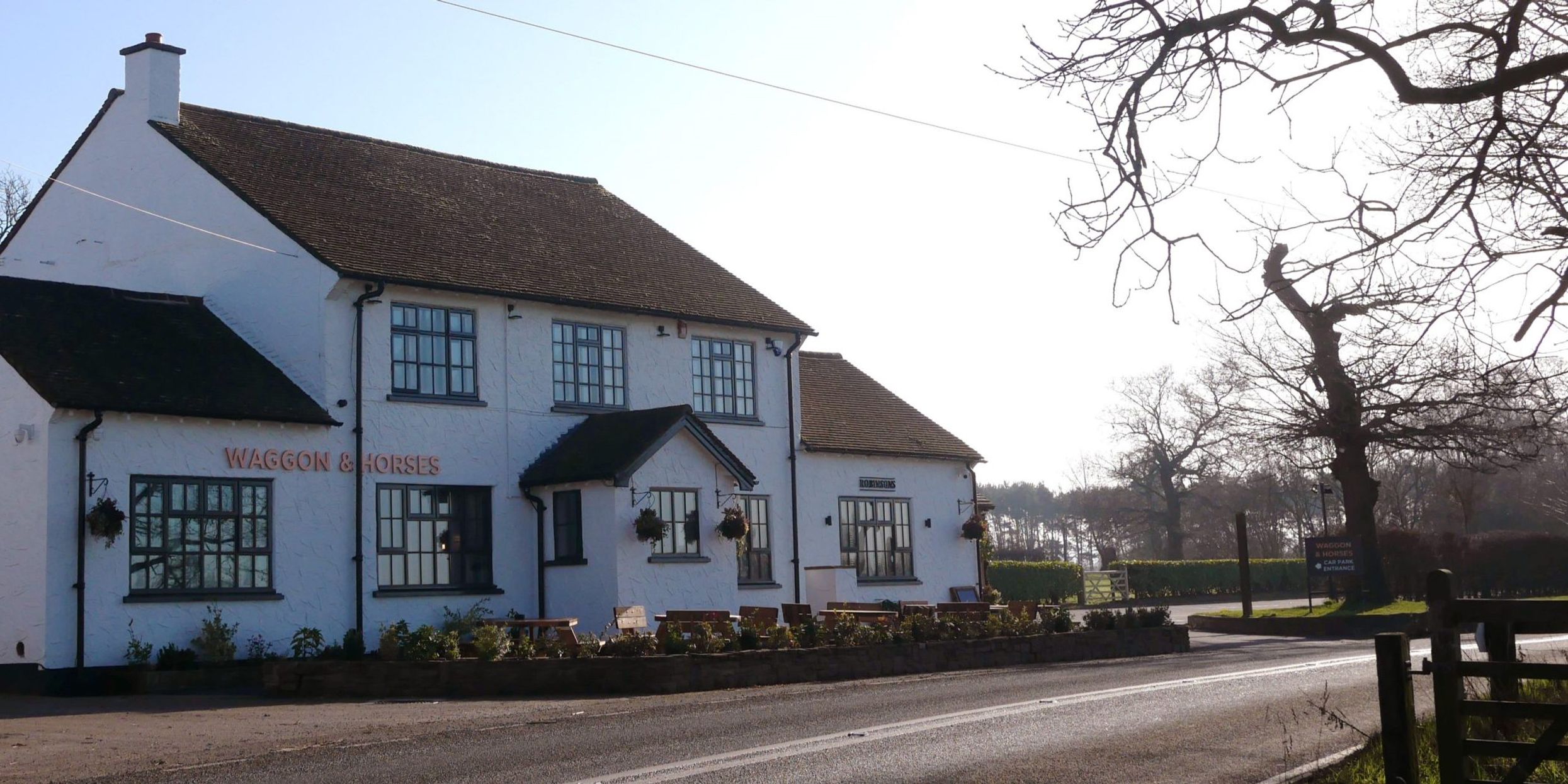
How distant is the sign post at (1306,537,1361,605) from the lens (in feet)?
102

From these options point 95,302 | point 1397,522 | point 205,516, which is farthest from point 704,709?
Result: point 1397,522

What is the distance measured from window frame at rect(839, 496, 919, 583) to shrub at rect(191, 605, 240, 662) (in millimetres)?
13241

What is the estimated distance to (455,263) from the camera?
2484cm

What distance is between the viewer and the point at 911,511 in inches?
1275

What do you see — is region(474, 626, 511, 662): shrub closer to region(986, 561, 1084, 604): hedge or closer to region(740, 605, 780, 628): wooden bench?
region(740, 605, 780, 628): wooden bench

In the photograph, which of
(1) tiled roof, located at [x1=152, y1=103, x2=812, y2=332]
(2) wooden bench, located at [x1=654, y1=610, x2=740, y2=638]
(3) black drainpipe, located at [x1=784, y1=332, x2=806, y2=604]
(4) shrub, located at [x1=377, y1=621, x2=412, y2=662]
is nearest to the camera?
(2) wooden bench, located at [x1=654, y1=610, x2=740, y2=638]

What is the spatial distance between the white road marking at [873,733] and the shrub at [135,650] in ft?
39.5

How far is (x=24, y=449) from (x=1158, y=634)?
17.1 meters

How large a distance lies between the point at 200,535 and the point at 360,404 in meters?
3.21

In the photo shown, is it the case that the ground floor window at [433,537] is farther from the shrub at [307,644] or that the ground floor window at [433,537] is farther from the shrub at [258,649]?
the shrub at [258,649]

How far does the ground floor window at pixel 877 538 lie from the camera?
30828mm

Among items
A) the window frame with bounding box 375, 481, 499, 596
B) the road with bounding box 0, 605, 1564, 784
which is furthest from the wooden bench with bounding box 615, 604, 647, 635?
the road with bounding box 0, 605, 1564, 784

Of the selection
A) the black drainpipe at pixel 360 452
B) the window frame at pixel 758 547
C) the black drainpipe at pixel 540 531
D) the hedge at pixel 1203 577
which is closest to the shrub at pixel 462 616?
the black drainpipe at pixel 540 531

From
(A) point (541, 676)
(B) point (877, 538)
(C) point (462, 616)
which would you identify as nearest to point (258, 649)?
(C) point (462, 616)
